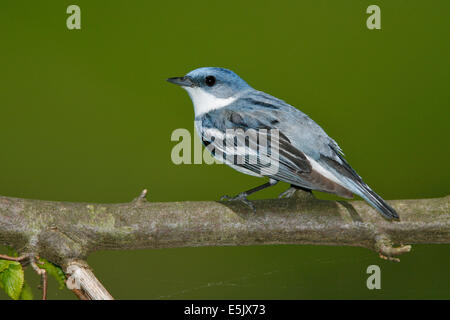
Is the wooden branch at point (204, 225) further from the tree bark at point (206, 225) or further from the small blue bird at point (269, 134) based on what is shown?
the small blue bird at point (269, 134)

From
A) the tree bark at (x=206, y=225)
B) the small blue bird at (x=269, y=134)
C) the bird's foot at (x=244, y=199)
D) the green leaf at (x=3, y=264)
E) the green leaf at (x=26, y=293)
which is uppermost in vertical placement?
the small blue bird at (x=269, y=134)

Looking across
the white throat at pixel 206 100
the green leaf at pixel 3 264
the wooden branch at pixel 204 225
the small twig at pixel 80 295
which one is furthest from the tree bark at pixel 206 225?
the white throat at pixel 206 100

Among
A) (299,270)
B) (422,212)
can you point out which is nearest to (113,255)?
(299,270)

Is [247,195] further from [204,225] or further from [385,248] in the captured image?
[385,248]

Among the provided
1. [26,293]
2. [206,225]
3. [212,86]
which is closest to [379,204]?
[206,225]

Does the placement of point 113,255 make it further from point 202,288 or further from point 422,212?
point 422,212
